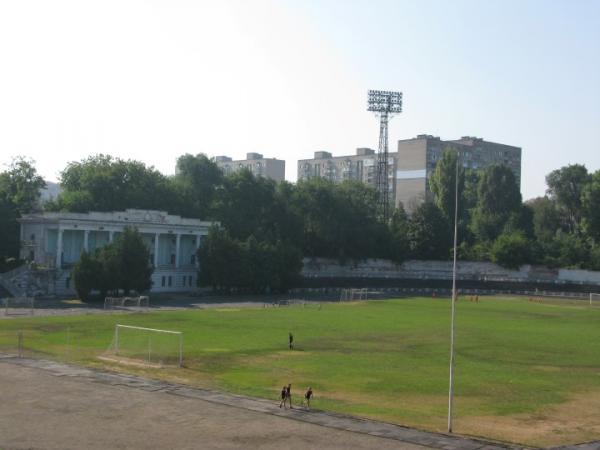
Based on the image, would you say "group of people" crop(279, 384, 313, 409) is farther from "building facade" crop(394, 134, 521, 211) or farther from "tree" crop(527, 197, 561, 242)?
"building facade" crop(394, 134, 521, 211)

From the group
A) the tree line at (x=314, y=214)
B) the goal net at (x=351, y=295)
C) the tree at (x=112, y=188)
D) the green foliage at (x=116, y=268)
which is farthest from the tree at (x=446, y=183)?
the green foliage at (x=116, y=268)

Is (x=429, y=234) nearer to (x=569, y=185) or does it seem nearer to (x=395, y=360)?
(x=569, y=185)

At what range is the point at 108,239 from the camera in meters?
112

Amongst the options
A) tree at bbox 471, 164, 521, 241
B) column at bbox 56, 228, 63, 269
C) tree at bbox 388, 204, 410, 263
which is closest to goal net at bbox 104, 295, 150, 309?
column at bbox 56, 228, 63, 269

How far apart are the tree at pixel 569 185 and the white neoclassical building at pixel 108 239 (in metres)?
77.5

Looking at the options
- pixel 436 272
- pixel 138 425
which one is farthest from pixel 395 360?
pixel 436 272

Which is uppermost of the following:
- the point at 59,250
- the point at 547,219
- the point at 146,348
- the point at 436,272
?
the point at 547,219

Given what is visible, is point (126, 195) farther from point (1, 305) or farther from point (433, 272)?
point (433, 272)

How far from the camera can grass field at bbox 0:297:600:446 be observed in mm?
35344

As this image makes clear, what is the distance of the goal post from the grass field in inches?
49.0

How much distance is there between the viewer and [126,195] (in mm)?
126312

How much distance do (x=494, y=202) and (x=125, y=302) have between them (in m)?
92.2

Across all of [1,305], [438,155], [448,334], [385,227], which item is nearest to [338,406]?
[448,334]

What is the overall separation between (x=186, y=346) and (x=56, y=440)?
27196 millimetres
